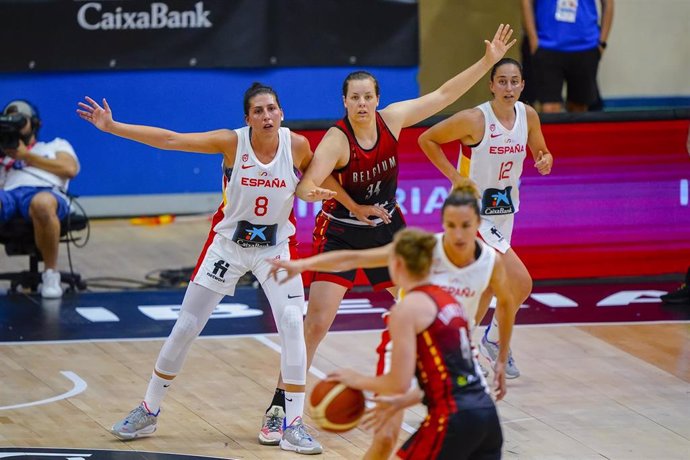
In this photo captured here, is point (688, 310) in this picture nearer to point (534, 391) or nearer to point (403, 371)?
point (534, 391)

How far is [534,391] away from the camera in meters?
8.36

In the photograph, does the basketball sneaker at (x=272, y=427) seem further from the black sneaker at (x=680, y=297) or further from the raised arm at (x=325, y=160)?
the black sneaker at (x=680, y=297)

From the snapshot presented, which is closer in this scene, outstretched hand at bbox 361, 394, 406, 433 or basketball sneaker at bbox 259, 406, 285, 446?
outstretched hand at bbox 361, 394, 406, 433

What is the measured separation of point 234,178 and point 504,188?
212 cm

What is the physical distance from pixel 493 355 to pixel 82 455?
3.05m

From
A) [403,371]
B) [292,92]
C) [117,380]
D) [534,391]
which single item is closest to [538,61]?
[292,92]

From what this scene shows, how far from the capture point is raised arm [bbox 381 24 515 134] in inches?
309

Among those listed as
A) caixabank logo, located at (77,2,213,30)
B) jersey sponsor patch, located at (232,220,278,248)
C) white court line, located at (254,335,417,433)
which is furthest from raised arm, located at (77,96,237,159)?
caixabank logo, located at (77,2,213,30)

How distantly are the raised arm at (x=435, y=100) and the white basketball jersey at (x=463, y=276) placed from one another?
7.33 ft

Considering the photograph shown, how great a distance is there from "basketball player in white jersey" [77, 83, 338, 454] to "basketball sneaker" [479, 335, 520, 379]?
6.29 ft

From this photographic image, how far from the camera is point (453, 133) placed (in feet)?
28.5

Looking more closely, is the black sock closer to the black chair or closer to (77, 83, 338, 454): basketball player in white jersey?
(77, 83, 338, 454): basketball player in white jersey

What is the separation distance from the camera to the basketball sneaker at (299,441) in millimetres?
7148

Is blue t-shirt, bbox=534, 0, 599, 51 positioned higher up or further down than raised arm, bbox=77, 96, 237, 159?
higher up
